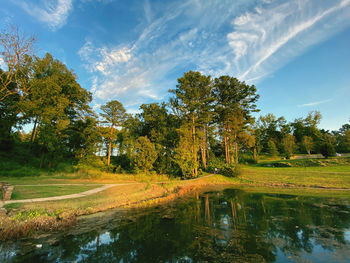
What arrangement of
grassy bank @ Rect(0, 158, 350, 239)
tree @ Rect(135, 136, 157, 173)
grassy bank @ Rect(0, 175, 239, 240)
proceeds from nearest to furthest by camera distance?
grassy bank @ Rect(0, 175, 239, 240) < grassy bank @ Rect(0, 158, 350, 239) < tree @ Rect(135, 136, 157, 173)

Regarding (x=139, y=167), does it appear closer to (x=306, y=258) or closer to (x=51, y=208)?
(x=51, y=208)

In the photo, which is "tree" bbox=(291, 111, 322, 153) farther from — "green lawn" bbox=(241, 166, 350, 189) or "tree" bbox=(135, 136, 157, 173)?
"tree" bbox=(135, 136, 157, 173)

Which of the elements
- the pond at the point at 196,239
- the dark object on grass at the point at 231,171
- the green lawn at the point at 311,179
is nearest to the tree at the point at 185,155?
the dark object on grass at the point at 231,171

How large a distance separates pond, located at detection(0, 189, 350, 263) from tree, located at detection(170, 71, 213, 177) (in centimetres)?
2074

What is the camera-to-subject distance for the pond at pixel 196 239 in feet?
16.6

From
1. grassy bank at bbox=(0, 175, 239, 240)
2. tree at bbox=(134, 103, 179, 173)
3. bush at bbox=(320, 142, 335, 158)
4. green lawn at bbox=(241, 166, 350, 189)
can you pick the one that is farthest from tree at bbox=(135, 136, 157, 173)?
bush at bbox=(320, 142, 335, 158)

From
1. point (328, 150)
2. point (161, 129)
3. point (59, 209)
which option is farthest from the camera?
point (161, 129)

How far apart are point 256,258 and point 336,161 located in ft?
120

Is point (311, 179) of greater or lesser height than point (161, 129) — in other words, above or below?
below

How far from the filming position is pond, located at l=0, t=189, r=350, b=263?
5047 millimetres

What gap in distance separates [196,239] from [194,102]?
25646 mm

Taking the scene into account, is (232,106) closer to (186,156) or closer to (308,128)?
(186,156)

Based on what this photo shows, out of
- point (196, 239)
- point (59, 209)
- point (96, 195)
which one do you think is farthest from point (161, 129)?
point (196, 239)

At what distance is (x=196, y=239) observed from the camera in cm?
630
